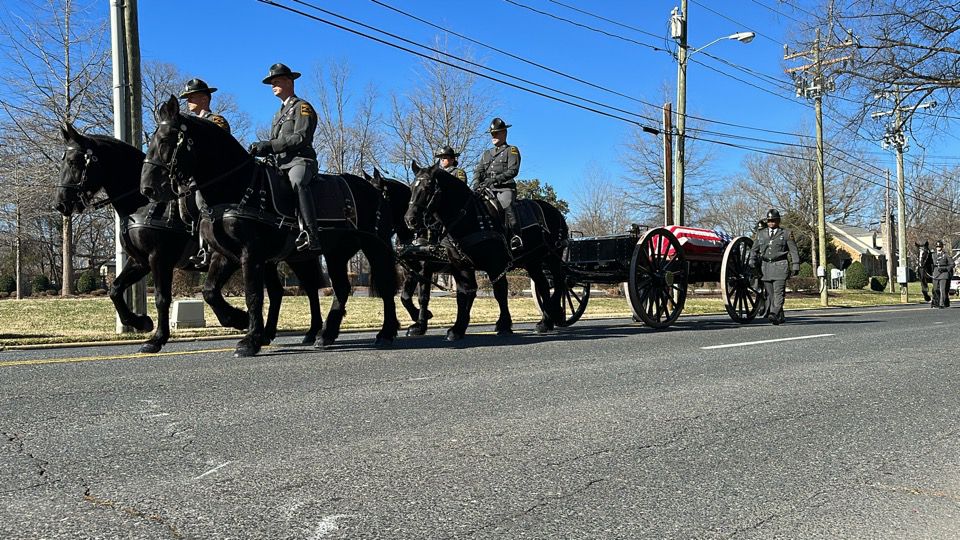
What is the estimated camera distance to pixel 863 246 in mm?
83375

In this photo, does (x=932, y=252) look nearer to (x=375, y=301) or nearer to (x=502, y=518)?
(x=375, y=301)

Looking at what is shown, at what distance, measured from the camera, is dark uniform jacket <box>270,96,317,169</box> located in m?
8.42

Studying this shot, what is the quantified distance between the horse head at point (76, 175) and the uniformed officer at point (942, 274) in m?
23.8

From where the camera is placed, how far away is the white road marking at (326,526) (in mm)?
2912

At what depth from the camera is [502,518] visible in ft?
10.4

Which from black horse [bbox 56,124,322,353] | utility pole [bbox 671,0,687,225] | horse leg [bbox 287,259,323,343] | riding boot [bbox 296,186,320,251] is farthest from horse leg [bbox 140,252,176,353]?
utility pole [bbox 671,0,687,225]

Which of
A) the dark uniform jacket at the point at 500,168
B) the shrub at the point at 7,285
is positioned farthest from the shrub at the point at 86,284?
the dark uniform jacket at the point at 500,168

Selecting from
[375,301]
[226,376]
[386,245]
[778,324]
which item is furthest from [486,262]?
[375,301]

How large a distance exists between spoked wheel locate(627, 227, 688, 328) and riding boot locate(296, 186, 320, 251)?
18.2 ft

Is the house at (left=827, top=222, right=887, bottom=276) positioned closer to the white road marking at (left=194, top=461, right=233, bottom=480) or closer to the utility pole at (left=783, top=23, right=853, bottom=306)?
the utility pole at (left=783, top=23, right=853, bottom=306)

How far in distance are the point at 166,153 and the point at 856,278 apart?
49492 mm

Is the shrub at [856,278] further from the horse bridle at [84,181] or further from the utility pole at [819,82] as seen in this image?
the horse bridle at [84,181]

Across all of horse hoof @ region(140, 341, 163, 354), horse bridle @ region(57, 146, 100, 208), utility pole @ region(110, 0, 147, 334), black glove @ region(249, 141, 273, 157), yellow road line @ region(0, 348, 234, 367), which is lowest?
yellow road line @ region(0, 348, 234, 367)

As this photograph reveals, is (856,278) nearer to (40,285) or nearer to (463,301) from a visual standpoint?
(463,301)
